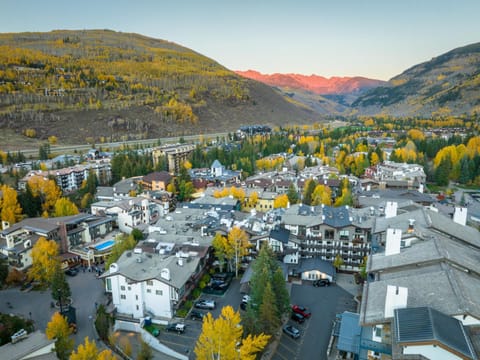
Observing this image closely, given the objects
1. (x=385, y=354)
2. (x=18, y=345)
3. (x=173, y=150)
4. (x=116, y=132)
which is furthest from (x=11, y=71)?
(x=385, y=354)

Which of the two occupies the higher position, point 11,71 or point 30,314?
point 11,71

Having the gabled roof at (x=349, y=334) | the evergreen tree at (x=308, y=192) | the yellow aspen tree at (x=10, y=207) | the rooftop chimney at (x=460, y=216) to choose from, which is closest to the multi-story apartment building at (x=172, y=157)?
the yellow aspen tree at (x=10, y=207)

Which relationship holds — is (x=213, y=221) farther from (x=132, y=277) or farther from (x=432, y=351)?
(x=432, y=351)

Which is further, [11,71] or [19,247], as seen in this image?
[11,71]

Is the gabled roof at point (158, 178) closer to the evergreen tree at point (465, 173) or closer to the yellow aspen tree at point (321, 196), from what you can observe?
the yellow aspen tree at point (321, 196)

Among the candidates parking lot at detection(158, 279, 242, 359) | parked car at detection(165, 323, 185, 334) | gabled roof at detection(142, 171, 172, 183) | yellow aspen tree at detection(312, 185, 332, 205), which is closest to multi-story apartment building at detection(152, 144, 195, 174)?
gabled roof at detection(142, 171, 172, 183)

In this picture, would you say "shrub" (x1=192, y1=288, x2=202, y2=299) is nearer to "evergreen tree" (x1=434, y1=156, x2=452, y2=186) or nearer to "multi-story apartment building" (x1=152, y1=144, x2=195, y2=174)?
"multi-story apartment building" (x1=152, y1=144, x2=195, y2=174)
